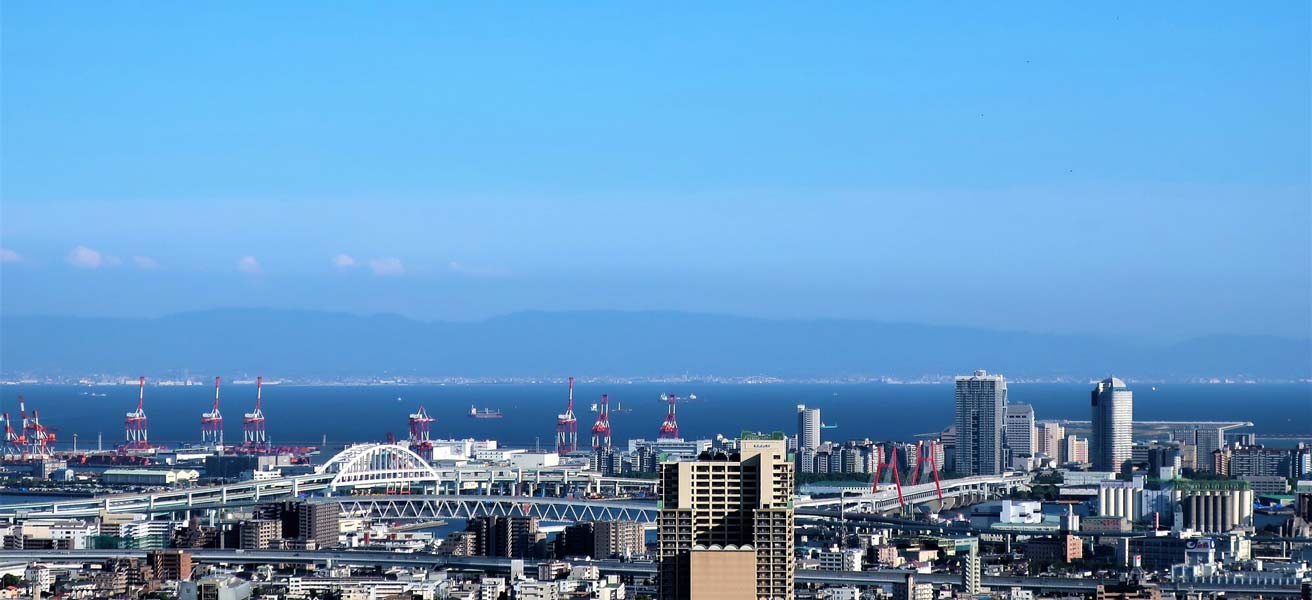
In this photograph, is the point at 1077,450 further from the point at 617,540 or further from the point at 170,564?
the point at 170,564

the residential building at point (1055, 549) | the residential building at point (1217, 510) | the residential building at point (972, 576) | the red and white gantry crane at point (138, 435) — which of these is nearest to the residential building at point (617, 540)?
the residential building at point (1055, 549)

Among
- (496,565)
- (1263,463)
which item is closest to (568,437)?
(1263,463)

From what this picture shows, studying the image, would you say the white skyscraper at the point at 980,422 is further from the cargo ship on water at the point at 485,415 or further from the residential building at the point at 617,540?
the cargo ship on water at the point at 485,415

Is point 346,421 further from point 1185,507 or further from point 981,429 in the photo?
point 1185,507

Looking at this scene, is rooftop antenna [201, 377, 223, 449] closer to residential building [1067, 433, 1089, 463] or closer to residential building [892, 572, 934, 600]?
residential building [1067, 433, 1089, 463]

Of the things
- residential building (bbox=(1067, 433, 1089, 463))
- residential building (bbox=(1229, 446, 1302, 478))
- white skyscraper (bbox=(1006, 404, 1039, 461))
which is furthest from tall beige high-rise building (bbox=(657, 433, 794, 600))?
residential building (bbox=(1067, 433, 1089, 463))

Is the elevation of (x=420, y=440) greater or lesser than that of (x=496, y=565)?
greater
